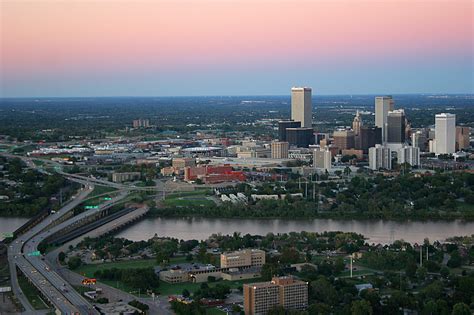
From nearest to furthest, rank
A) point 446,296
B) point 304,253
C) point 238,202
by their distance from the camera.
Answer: point 446,296 < point 304,253 < point 238,202

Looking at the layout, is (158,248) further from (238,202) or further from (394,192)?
(394,192)

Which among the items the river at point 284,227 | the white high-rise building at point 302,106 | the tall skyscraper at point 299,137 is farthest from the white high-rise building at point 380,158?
the white high-rise building at point 302,106

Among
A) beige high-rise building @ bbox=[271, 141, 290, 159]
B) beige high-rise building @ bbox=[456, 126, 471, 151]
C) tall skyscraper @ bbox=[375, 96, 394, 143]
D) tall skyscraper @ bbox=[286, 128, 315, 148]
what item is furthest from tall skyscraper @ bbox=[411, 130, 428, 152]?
beige high-rise building @ bbox=[271, 141, 290, 159]

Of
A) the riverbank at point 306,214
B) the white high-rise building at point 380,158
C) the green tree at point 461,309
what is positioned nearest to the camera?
the green tree at point 461,309

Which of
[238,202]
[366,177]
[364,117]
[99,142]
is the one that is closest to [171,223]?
[238,202]

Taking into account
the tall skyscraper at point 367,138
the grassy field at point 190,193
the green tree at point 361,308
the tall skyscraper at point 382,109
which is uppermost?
the tall skyscraper at point 382,109

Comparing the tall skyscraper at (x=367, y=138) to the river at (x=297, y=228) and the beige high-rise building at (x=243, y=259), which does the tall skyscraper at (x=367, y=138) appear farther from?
the beige high-rise building at (x=243, y=259)
